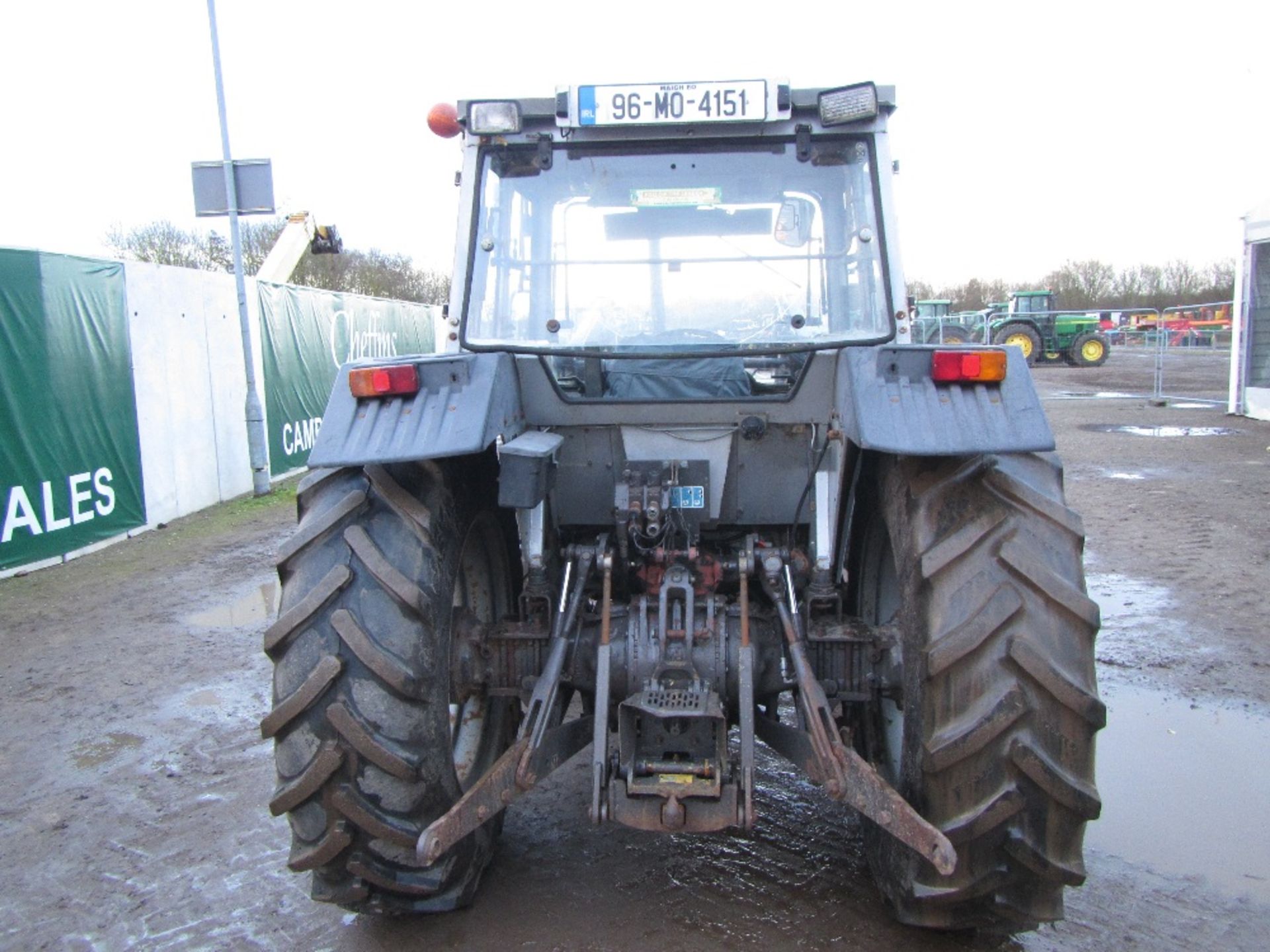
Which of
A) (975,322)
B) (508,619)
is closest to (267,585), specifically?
(508,619)

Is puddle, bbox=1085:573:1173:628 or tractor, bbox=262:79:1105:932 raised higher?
tractor, bbox=262:79:1105:932

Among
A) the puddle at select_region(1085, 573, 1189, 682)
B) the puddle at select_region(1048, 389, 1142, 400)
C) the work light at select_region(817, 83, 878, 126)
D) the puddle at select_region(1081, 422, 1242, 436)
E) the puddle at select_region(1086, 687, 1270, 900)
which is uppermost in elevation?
the work light at select_region(817, 83, 878, 126)

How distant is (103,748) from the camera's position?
4742mm

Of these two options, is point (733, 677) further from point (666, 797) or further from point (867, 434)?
point (867, 434)

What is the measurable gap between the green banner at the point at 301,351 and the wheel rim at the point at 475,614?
28.8 ft

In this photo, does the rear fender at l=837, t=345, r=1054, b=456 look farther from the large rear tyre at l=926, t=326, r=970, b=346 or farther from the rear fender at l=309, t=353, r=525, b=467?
the rear fender at l=309, t=353, r=525, b=467

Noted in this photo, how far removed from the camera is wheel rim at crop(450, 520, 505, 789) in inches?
141

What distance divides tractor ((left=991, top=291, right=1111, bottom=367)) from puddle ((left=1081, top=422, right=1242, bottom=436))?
1550 cm

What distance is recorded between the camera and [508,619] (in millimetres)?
3502

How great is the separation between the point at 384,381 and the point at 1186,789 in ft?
11.3

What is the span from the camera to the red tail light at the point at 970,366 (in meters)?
2.74

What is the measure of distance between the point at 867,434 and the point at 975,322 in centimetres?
3323

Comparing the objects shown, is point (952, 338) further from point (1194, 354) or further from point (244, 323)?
point (1194, 354)

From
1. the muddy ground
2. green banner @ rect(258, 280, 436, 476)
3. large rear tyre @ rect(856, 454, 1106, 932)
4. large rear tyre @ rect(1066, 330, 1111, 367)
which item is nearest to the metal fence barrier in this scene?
large rear tyre @ rect(1066, 330, 1111, 367)
